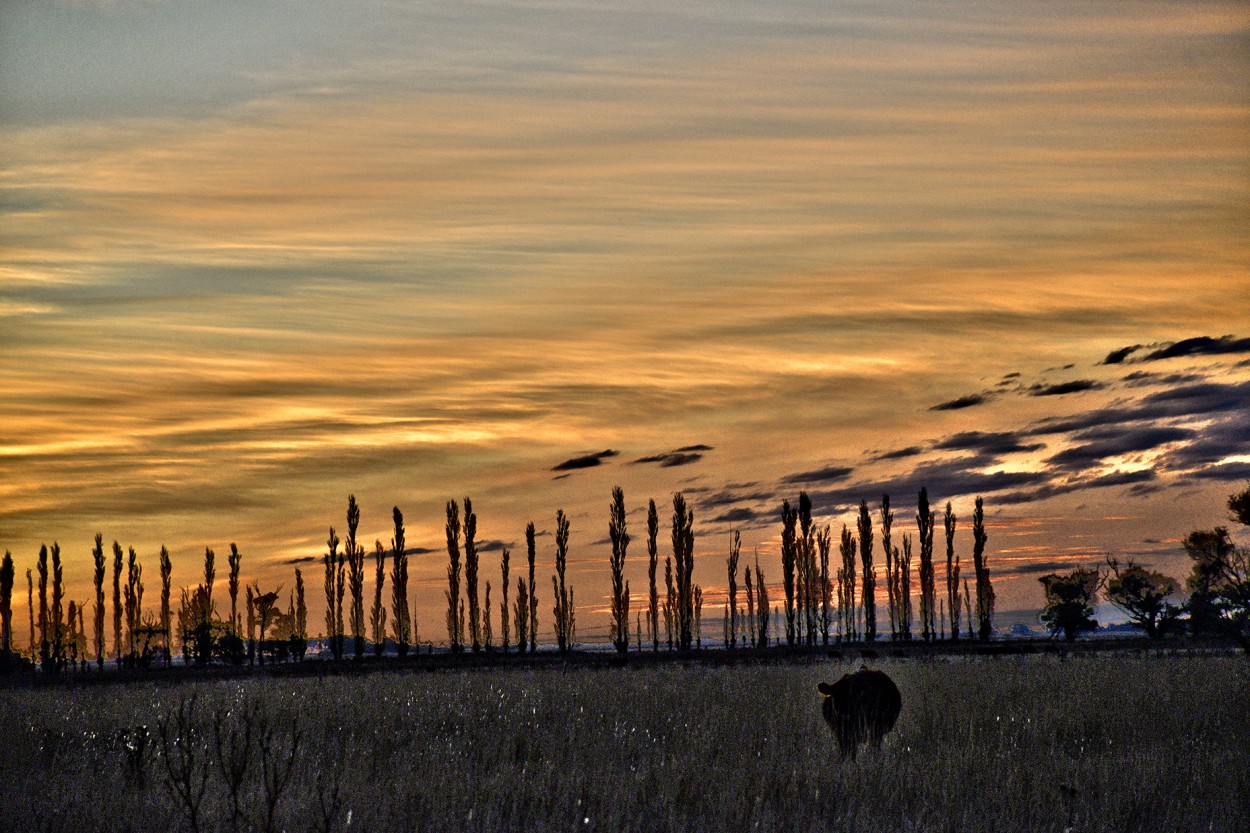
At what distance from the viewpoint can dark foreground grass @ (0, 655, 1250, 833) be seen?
36.7 ft

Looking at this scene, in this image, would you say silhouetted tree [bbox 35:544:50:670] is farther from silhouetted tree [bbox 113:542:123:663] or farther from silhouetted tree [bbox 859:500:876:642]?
silhouetted tree [bbox 859:500:876:642]

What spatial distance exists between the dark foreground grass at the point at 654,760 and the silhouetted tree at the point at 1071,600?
7119 centimetres

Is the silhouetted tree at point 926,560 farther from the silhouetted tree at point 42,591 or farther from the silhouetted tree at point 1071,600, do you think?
the silhouetted tree at point 42,591

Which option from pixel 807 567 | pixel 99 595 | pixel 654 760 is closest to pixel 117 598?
pixel 99 595

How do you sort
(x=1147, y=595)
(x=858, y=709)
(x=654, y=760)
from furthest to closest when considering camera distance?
(x=1147, y=595), (x=858, y=709), (x=654, y=760)

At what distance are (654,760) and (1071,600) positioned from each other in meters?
84.6

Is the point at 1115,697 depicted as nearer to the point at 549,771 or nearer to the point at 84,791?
the point at 549,771

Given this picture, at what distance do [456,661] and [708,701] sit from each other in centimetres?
3271

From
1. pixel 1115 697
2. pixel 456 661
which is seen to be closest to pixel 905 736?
pixel 1115 697

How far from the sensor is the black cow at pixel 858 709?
49.0 ft

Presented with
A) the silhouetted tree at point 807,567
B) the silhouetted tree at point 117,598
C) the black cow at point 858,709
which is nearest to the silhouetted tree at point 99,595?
the silhouetted tree at point 117,598

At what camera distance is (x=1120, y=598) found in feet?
267

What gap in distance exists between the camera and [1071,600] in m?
91.9

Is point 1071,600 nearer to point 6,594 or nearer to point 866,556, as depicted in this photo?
point 866,556
